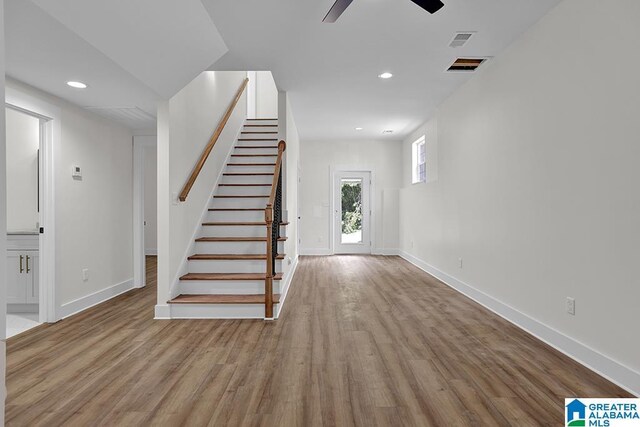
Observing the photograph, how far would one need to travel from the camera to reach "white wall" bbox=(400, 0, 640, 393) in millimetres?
2143

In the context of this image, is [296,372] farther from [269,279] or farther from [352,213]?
[352,213]

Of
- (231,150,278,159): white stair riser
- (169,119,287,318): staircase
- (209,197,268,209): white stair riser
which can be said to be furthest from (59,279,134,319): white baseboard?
(231,150,278,159): white stair riser


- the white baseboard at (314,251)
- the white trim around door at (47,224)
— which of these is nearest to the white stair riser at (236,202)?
the white trim around door at (47,224)

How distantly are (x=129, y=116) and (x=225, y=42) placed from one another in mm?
1573

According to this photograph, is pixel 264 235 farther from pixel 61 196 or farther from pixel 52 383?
pixel 52 383

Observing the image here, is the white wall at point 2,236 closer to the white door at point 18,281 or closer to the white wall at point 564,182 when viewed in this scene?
the white door at point 18,281

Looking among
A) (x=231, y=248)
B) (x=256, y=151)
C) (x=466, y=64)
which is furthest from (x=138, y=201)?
(x=466, y=64)

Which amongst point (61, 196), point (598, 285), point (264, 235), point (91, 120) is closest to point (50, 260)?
point (61, 196)

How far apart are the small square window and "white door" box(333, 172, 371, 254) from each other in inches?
49.7

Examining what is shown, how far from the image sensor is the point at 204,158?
4320 mm

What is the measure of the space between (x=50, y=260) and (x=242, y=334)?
2.07 meters

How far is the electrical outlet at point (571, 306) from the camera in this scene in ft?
8.41

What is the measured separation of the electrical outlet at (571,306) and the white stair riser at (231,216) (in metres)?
3.35

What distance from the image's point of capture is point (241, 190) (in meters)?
5.25
